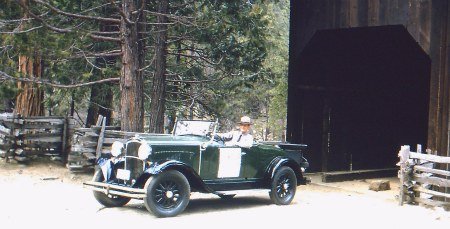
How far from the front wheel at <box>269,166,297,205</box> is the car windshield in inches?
60.9

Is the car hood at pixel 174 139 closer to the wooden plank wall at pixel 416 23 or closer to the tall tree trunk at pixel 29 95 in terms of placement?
the wooden plank wall at pixel 416 23

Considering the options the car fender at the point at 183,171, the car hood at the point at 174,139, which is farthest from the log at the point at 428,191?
the car hood at the point at 174,139

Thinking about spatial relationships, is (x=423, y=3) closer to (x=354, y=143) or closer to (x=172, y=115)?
Answer: (x=354, y=143)

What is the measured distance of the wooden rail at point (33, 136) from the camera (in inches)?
579

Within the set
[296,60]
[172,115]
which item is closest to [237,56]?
[296,60]

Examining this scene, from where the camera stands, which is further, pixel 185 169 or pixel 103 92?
pixel 103 92

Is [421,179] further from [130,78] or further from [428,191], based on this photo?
[130,78]

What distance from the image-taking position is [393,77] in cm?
1812

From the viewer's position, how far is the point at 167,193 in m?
8.91

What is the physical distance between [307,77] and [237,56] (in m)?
2.06

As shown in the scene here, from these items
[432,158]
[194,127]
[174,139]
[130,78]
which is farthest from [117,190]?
[432,158]

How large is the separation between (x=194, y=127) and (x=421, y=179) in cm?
445

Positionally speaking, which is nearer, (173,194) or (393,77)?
(173,194)

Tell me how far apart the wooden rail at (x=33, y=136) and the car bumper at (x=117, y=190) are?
241 inches
